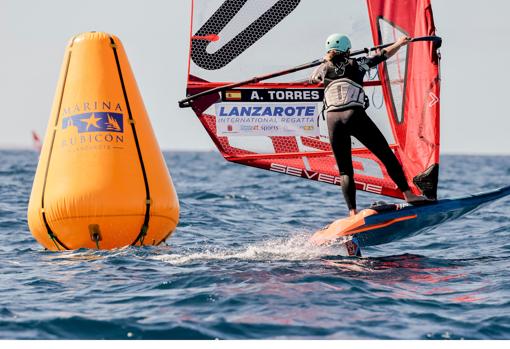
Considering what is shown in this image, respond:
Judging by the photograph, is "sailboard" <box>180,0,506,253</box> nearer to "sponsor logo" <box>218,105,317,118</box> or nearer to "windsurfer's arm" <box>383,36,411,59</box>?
"sponsor logo" <box>218,105,317,118</box>

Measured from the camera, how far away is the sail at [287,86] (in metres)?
10.0

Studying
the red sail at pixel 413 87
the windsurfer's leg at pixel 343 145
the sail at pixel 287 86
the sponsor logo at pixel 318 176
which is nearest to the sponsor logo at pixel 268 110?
the sail at pixel 287 86

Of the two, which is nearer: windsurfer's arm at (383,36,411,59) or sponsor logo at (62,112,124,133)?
windsurfer's arm at (383,36,411,59)

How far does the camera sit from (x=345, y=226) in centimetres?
895

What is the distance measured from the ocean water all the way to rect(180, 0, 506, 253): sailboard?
999mm

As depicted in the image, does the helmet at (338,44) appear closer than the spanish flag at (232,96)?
Yes

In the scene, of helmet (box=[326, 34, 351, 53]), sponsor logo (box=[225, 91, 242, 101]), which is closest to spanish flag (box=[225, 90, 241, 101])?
sponsor logo (box=[225, 91, 242, 101])

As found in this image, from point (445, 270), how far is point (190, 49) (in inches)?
154

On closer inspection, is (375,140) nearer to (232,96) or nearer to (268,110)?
(268,110)

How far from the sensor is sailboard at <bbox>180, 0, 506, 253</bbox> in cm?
1001

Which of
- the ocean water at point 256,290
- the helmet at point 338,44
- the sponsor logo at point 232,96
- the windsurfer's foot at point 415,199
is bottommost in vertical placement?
the ocean water at point 256,290

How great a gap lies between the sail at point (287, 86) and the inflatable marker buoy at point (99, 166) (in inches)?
42.8

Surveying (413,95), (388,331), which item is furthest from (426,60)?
(388,331)

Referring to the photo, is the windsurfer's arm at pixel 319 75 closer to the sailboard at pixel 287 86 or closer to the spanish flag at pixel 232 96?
the sailboard at pixel 287 86
